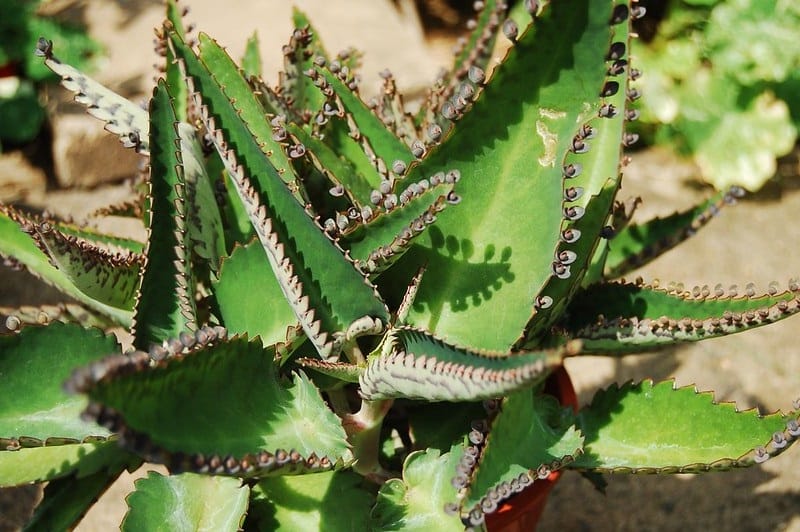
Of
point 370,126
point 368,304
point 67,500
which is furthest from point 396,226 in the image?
point 67,500

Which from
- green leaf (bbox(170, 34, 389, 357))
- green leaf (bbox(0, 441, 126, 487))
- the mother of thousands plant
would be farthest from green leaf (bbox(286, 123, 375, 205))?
green leaf (bbox(0, 441, 126, 487))

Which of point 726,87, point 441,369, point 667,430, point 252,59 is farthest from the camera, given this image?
point 726,87

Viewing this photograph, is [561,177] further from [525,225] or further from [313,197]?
[313,197]

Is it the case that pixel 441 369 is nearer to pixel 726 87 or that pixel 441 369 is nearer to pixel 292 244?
pixel 292 244

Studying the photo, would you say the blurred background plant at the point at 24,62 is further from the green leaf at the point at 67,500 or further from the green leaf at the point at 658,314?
the green leaf at the point at 658,314

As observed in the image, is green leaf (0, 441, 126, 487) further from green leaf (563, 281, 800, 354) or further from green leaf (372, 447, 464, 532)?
green leaf (563, 281, 800, 354)

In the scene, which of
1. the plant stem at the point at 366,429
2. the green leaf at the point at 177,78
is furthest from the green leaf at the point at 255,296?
the green leaf at the point at 177,78
